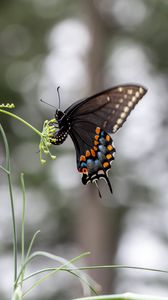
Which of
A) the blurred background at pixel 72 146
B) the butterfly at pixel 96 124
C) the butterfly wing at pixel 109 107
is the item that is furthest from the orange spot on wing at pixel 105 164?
the blurred background at pixel 72 146

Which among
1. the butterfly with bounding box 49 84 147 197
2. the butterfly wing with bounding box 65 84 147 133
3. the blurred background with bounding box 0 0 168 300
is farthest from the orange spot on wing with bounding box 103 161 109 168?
the blurred background with bounding box 0 0 168 300

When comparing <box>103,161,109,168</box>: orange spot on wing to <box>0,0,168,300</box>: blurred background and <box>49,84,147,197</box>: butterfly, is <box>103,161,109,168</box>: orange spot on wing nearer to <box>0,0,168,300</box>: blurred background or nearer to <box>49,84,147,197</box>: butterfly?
<box>49,84,147,197</box>: butterfly

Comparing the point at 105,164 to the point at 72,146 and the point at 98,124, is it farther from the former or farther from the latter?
the point at 72,146

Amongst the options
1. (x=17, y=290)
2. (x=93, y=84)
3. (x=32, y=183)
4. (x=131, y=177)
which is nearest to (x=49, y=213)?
(x=32, y=183)

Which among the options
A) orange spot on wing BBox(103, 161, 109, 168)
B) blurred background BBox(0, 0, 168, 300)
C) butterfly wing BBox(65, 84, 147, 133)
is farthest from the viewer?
blurred background BBox(0, 0, 168, 300)

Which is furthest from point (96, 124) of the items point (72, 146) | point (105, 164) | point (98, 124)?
point (72, 146)

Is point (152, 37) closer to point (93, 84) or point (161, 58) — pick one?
point (161, 58)
